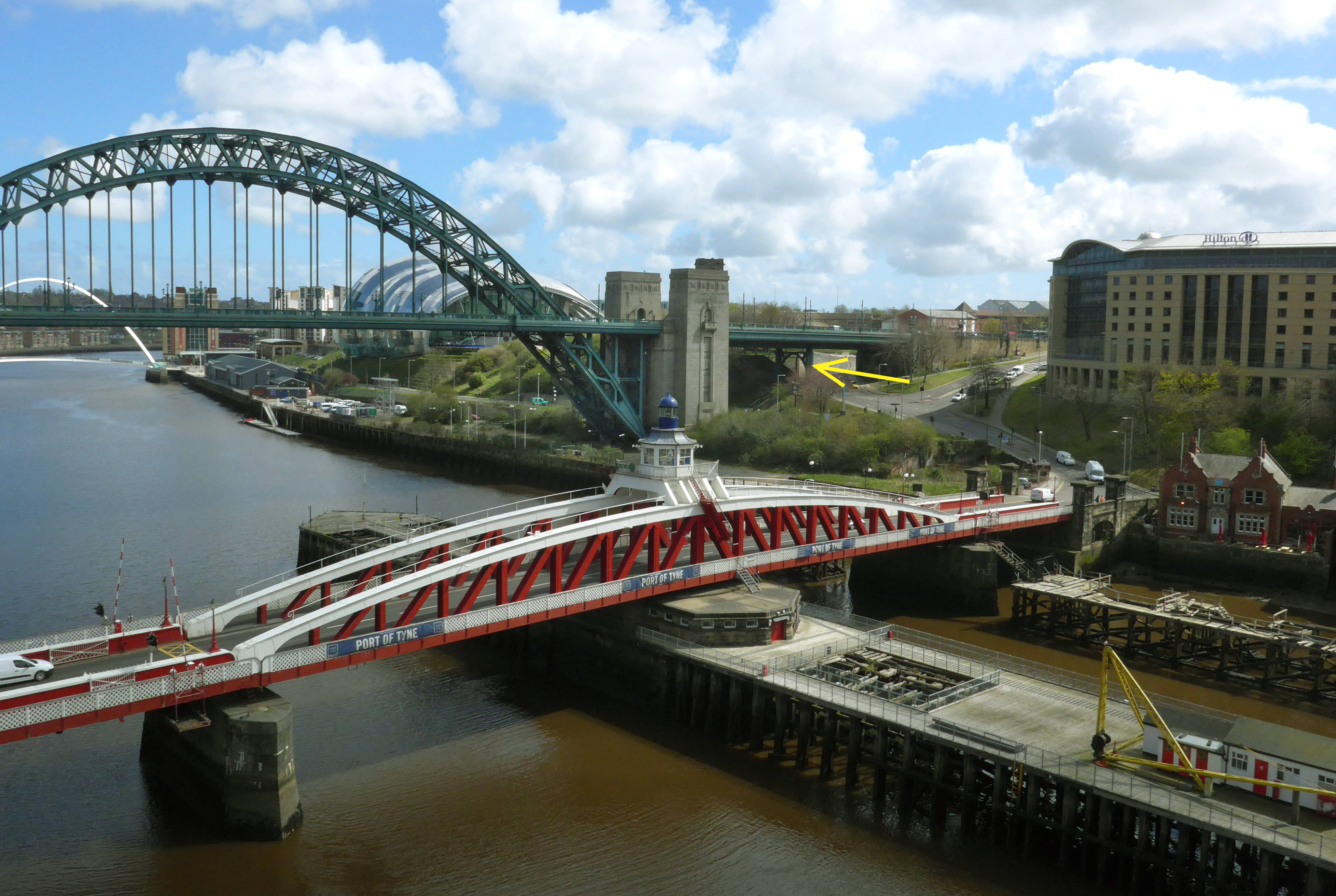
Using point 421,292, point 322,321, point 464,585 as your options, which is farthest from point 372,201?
point 421,292

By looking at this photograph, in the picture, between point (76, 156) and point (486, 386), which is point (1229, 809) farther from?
point (486, 386)

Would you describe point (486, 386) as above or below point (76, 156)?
below

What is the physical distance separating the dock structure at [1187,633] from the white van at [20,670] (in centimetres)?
2956

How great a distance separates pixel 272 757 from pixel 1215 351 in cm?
6307

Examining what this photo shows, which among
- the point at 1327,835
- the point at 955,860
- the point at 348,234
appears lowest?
the point at 955,860

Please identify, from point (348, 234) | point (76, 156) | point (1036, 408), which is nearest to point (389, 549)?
point (76, 156)

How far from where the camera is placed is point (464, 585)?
31.1 metres

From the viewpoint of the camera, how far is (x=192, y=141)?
55.7m

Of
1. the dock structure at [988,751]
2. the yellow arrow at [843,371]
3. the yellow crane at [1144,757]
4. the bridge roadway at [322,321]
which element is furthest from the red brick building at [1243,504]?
the yellow arrow at [843,371]

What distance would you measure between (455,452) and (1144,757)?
62.7m

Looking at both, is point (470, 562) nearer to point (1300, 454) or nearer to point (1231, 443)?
point (1231, 443)

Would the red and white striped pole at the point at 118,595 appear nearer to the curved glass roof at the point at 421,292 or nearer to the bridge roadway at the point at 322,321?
the bridge roadway at the point at 322,321

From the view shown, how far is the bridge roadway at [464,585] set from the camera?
2262cm

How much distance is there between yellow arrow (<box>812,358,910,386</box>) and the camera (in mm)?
93125
